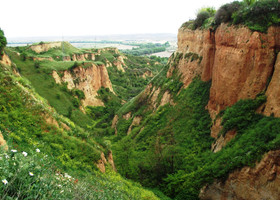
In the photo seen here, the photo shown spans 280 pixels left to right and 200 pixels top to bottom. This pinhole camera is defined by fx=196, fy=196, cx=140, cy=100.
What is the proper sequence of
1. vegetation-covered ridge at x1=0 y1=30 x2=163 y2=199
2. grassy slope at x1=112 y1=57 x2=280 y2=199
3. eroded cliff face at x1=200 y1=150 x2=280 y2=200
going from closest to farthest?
vegetation-covered ridge at x1=0 y1=30 x2=163 y2=199 < eroded cliff face at x1=200 y1=150 x2=280 y2=200 < grassy slope at x1=112 y1=57 x2=280 y2=199

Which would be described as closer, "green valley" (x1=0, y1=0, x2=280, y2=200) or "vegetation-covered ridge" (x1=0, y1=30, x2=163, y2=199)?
"green valley" (x1=0, y1=0, x2=280, y2=200)

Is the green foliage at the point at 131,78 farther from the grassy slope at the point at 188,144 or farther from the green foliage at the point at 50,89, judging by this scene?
the grassy slope at the point at 188,144

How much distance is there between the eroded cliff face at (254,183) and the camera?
959 cm

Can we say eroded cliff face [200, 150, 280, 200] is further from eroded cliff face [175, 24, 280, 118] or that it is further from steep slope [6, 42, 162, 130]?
steep slope [6, 42, 162, 130]

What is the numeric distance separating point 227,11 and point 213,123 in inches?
374

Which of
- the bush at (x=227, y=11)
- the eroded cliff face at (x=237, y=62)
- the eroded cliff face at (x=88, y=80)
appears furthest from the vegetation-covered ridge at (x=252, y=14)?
the eroded cliff face at (x=88, y=80)

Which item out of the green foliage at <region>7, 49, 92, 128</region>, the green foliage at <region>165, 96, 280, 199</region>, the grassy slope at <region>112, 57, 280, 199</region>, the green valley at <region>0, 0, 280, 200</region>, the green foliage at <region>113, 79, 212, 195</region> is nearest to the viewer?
the green valley at <region>0, 0, 280, 200</region>

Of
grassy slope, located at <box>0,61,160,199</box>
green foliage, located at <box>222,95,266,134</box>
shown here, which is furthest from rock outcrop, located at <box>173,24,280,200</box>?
grassy slope, located at <box>0,61,160,199</box>

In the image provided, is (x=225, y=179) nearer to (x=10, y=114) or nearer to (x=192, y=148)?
(x=192, y=148)

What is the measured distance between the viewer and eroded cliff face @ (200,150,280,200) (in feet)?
31.4

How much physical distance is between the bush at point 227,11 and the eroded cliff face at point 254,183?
1169 centimetres

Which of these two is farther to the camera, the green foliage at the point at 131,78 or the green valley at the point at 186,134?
the green foliage at the point at 131,78

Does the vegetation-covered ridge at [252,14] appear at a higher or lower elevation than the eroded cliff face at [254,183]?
higher

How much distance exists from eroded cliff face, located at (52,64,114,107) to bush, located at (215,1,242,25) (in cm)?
3025
